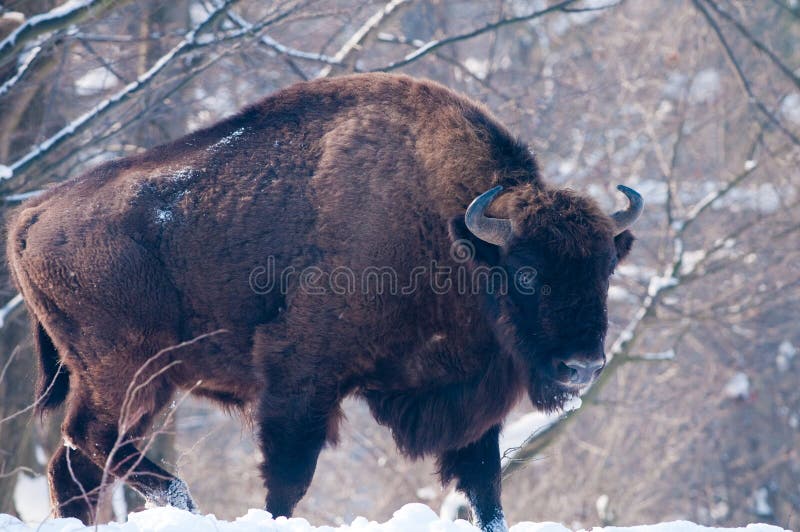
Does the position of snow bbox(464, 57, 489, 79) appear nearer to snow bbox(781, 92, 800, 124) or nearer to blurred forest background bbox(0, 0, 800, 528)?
blurred forest background bbox(0, 0, 800, 528)

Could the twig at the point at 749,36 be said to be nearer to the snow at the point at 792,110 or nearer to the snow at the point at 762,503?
the snow at the point at 792,110

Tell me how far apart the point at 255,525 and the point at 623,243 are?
289cm

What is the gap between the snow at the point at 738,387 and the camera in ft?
53.3

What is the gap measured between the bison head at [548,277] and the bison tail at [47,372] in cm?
273

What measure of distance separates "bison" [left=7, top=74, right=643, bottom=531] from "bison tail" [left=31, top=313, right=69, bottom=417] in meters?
0.01

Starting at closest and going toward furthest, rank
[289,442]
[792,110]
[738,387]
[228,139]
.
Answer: [289,442] → [228,139] → [792,110] → [738,387]

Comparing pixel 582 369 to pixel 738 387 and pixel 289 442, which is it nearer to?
pixel 289 442

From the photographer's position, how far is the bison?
5.30 m

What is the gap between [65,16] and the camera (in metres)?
6.05

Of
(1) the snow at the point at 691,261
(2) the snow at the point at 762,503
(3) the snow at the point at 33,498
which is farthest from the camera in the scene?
(2) the snow at the point at 762,503

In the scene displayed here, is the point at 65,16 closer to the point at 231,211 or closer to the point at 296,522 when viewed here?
the point at 231,211

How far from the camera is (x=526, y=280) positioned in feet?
17.1

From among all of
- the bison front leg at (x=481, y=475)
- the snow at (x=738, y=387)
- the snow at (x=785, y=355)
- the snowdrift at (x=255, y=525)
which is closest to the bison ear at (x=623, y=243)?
the bison front leg at (x=481, y=475)

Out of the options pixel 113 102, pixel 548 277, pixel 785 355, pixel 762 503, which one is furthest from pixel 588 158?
pixel 548 277
